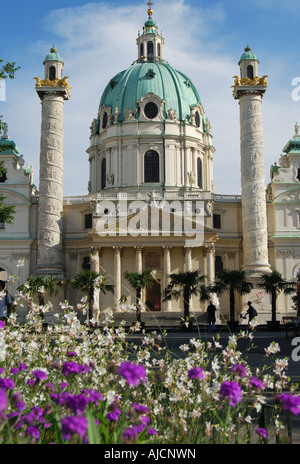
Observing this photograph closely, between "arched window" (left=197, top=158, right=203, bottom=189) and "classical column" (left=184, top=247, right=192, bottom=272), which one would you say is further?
"arched window" (left=197, top=158, right=203, bottom=189)

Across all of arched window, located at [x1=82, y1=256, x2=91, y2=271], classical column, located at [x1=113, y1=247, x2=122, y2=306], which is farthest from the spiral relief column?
arched window, located at [x1=82, y1=256, x2=91, y2=271]

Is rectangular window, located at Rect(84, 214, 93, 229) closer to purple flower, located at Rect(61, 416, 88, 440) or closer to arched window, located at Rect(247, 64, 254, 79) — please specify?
arched window, located at Rect(247, 64, 254, 79)

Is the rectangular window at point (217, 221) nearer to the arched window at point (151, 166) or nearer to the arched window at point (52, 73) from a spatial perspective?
the arched window at point (151, 166)

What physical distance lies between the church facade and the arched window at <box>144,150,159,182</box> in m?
0.10

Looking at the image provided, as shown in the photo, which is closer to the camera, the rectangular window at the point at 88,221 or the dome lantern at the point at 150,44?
the rectangular window at the point at 88,221

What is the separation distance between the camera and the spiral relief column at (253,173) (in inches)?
1770

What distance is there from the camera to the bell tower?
4584cm

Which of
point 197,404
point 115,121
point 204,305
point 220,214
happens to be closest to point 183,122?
point 115,121

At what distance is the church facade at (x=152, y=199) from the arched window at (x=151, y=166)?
0.33 feet

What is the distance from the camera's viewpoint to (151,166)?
55000mm

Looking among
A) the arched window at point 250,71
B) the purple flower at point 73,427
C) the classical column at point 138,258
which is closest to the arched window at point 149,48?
the arched window at point 250,71

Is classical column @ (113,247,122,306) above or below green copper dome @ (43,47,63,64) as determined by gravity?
below

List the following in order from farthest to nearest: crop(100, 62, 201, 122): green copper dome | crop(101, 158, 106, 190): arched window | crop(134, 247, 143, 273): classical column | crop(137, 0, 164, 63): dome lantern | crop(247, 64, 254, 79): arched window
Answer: crop(137, 0, 164, 63): dome lantern → crop(100, 62, 201, 122): green copper dome → crop(101, 158, 106, 190): arched window → crop(247, 64, 254, 79): arched window → crop(134, 247, 143, 273): classical column
